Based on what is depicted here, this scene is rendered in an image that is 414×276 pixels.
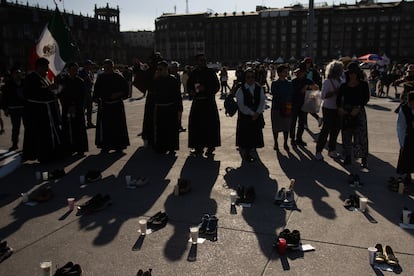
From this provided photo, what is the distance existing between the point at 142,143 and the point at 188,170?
2.88 metres

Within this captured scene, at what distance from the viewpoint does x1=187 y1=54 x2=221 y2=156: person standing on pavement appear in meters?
8.18

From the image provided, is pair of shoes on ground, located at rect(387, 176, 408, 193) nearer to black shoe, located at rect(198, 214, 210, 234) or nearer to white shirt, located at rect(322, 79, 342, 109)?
white shirt, located at rect(322, 79, 342, 109)

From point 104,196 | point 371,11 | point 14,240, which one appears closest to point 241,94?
point 104,196

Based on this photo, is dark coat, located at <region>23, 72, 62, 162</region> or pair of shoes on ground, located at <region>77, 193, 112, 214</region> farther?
dark coat, located at <region>23, 72, 62, 162</region>

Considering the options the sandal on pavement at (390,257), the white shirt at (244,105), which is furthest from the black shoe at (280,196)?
the white shirt at (244,105)

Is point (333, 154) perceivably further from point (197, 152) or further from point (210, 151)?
point (197, 152)

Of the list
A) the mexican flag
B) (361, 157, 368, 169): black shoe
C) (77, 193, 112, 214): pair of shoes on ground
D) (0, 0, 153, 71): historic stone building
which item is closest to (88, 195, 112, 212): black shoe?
(77, 193, 112, 214): pair of shoes on ground

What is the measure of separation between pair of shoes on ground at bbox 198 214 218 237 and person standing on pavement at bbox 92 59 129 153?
4.55m

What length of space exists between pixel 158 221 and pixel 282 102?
15.3 feet

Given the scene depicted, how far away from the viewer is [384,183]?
6.18 m

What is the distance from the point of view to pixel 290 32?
351ft

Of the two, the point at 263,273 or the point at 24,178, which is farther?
the point at 24,178

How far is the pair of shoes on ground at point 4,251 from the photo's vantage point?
3.95 meters

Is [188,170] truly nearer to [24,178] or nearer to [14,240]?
[24,178]
